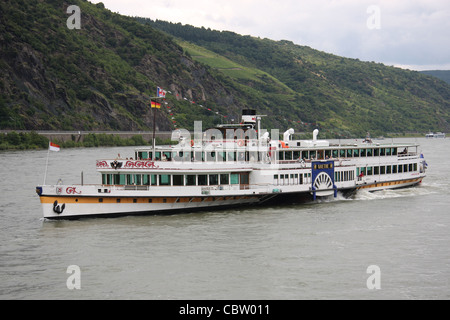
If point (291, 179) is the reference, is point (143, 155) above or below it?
above

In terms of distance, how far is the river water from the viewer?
2036cm

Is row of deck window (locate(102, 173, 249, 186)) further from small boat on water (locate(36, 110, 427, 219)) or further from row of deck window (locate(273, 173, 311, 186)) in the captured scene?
row of deck window (locate(273, 173, 311, 186))

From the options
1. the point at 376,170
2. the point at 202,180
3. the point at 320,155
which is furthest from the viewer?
the point at 376,170

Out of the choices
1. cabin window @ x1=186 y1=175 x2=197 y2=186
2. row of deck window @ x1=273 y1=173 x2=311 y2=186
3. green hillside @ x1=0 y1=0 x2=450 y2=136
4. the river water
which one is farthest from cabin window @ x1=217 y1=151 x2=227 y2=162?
green hillside @ x1=0 y1=0 x2=450 y2=136

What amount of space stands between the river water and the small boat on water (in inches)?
34.5

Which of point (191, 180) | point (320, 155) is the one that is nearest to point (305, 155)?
point (320, 155)

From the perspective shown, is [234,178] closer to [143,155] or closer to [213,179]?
[213,179]

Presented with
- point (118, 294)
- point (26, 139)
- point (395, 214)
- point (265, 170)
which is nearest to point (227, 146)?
point (265, 170)

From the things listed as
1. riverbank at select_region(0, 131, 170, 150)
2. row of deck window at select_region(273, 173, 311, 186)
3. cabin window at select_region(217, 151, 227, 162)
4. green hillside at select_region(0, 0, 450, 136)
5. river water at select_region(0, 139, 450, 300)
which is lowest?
river water at select_region(0, 139, 450, 300)

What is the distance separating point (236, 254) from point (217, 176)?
10352mm

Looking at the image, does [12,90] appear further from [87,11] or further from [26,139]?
[87,11]

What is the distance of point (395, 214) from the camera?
34.5m

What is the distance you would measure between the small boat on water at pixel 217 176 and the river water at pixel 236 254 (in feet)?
2.88

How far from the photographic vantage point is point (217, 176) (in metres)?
34.3
